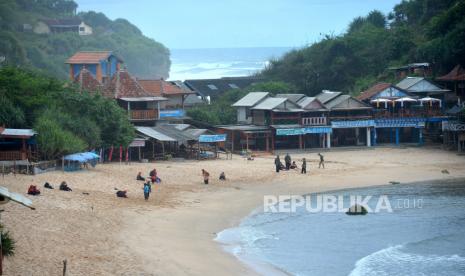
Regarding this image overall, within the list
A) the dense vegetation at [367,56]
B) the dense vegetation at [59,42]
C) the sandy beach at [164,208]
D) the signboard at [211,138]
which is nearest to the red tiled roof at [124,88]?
the signboard at [211,138]

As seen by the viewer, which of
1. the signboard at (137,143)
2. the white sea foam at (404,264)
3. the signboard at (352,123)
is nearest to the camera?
the white sea foam at (404,264)

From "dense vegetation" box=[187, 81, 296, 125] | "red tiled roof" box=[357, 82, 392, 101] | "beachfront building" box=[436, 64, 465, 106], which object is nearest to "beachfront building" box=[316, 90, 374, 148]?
"red tiled roof" box=[357, 82, 392, 101]

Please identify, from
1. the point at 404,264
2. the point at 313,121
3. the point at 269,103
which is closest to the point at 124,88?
the point at 269,103

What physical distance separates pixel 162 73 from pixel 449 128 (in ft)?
428

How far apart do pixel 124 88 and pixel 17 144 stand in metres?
17.9

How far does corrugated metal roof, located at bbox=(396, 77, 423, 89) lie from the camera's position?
216 feet

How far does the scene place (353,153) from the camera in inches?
2302

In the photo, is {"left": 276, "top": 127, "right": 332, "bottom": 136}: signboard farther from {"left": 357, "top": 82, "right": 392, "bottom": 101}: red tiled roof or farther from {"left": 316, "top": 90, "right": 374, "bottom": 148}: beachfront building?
{"left": 357, "top": 82, "right": 392, "bottom": 101}: red tiled roof

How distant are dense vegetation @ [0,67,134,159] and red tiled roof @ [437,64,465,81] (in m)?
27.9

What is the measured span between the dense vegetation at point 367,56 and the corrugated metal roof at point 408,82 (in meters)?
6.03

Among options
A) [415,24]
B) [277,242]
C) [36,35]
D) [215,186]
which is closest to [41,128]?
[215,186]

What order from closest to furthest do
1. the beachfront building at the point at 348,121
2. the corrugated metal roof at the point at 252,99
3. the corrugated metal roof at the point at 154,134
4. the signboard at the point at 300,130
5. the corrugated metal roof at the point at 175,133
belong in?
the corrugated metal roof at the point at 154,134 < the corrugated metal roof at the point at 175,133 < the signboard at the point at 300,130 < the beachfront building at the point at 348,121 < the corrugated metal roof at the point at 252,99

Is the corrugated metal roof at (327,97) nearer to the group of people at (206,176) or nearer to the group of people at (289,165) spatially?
the group of people at (289,165)

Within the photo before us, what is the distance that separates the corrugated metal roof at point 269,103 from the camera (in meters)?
60.9
